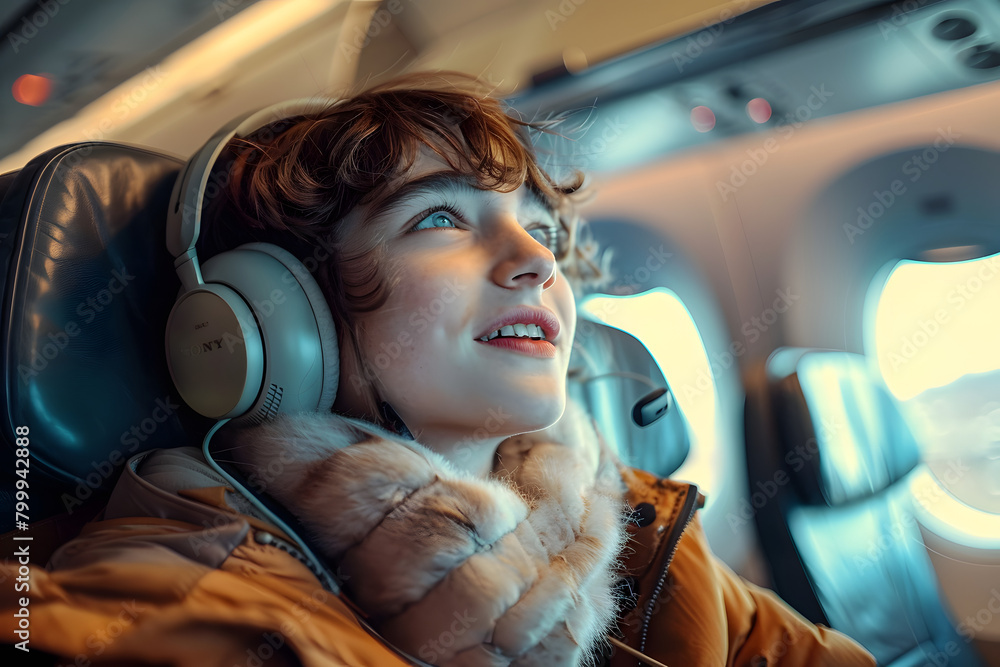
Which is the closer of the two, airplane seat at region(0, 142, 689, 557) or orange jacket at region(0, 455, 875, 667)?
orange jacket at region(0, 455, 875, 667)

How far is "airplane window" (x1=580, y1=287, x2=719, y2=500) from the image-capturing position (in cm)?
185

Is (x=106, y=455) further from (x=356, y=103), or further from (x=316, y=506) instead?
(x=356, y=103)

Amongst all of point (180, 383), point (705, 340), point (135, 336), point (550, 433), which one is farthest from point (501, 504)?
point (705, 340)

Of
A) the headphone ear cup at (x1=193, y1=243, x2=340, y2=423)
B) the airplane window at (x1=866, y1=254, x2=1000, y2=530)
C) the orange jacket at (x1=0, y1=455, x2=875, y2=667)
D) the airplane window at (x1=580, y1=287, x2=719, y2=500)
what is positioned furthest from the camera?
the airplane window at (x1=580, y1=287, x2=719, y2=500)

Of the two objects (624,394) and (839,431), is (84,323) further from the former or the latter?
(839,431)

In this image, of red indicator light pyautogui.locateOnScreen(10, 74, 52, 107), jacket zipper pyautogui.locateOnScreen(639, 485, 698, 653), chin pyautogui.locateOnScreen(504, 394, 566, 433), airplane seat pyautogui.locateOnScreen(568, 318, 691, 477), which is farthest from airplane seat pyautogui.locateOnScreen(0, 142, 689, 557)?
red indicator light pyautogui.locateOnScreen(10, 74, 52, 107)

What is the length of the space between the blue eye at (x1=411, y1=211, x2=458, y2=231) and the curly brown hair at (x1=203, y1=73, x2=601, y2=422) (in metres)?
0.07

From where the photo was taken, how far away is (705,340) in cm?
186

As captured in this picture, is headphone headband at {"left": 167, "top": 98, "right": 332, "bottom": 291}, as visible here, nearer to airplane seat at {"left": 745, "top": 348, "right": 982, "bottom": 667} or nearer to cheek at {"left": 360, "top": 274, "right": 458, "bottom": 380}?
cheek at {"left": 360, "top": 274, "right": 458, "bottom": 380}

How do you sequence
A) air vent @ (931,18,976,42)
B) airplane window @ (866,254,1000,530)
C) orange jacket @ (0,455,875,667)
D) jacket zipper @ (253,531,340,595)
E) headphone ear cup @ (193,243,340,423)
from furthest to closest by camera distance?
airplane window @ (866,254,1000,530), air vent @ (931,18,976,42), headphone ear cup @ (193,243,340,423), jacket zipper @ (253,531,340,595), orange jacket @ (0,455,875,667)

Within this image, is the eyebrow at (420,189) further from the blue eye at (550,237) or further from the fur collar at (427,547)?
the fur collar at (427,547)

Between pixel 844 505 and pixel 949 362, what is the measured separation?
45 centimetres

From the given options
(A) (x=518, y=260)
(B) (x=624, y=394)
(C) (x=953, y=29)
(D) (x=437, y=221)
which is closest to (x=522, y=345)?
(A) (x=518, y=260)

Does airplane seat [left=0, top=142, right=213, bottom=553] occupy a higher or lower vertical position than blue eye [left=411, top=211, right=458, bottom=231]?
lower
